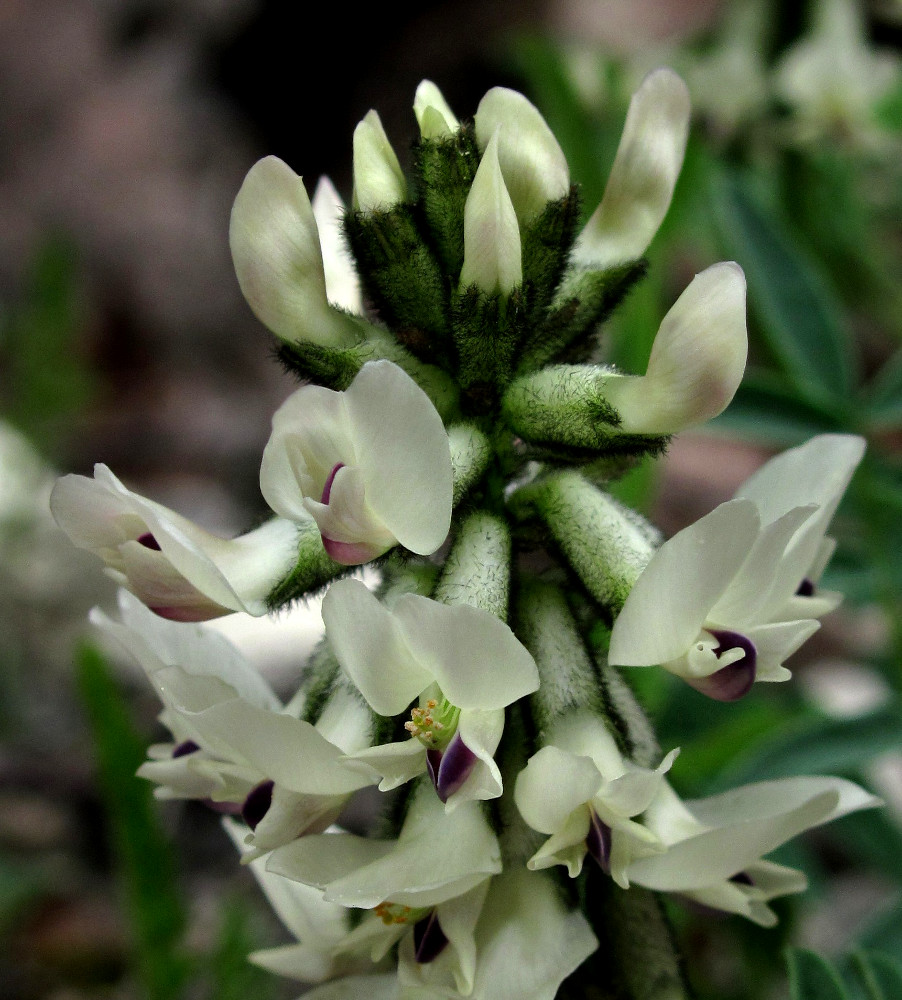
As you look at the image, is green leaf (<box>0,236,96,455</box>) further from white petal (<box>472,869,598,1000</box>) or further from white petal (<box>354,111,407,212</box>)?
white petal (<box>472,869,598,1000</box>)

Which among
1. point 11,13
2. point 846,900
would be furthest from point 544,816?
point 11,13

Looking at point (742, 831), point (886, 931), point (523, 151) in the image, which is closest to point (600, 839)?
point (742, 831)

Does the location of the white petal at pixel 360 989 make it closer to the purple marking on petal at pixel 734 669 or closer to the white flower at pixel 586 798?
the white flower at pixel 586 798

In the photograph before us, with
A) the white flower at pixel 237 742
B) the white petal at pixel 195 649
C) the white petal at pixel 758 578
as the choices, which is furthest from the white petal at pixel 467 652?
the white petal at pixel 195 649

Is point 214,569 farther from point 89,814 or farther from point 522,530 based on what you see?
point 89,814

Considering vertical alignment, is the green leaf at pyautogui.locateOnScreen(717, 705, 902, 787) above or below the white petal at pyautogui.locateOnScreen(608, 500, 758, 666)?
below

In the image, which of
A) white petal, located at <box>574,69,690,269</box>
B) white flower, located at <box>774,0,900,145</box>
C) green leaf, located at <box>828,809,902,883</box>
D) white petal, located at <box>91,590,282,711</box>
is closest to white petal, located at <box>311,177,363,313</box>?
white petal, located at <box>574,69,690,269</box>
